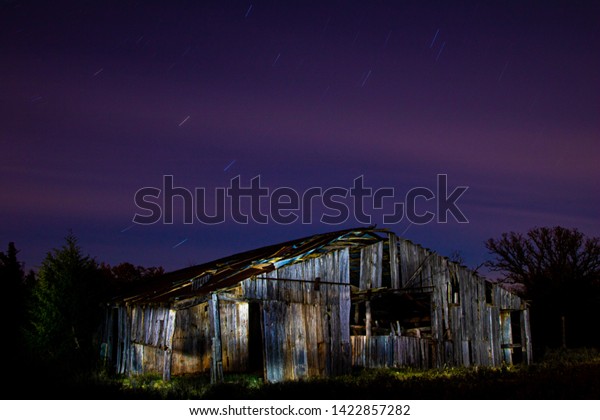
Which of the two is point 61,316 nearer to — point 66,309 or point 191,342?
point 66,309

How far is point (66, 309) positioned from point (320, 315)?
11123 mm


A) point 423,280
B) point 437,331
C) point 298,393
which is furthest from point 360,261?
point 298,393

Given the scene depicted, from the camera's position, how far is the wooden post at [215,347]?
18.2 metres

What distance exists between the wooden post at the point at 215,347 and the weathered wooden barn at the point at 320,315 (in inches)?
1.1

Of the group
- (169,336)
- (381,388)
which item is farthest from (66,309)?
(381,388)

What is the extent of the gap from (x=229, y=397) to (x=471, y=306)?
12593mm

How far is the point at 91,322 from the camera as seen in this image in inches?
1029

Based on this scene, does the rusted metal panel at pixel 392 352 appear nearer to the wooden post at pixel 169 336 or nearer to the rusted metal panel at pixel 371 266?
the rusted metal panel at pixel 371 266

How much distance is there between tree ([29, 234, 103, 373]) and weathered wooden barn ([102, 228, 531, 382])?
992 millimetres

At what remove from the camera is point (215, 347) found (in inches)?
728

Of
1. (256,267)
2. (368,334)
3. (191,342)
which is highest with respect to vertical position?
(256,267)

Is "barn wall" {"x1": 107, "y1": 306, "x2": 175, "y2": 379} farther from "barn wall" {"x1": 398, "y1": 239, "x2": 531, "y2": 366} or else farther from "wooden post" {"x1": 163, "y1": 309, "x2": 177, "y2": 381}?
"barn wall" {"x1": 398, "y1": 239, "x2": 531, "y2": 366}

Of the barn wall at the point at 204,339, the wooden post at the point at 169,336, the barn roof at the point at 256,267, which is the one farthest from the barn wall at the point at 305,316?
the barn wall at the point at 204,339
